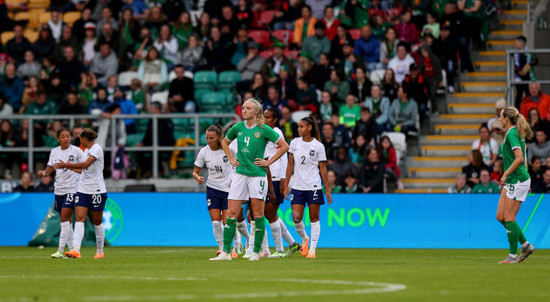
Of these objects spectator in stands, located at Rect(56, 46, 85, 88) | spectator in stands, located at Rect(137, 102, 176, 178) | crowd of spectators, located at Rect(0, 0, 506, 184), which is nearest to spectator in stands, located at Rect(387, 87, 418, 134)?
crowd of spectators, located at Rect(0, 0, 506, 184)

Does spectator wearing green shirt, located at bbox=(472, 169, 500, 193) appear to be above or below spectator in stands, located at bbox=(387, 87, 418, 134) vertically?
below

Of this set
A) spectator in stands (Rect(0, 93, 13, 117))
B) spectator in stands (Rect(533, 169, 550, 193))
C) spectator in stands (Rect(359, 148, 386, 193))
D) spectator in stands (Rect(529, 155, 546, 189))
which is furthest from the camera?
spectator in stands (Rect(0, 93, 13, 117))

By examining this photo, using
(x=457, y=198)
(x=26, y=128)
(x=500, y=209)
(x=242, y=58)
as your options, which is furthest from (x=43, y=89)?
(x=500, y=209)

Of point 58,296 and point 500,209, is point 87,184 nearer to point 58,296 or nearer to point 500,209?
point 500,209

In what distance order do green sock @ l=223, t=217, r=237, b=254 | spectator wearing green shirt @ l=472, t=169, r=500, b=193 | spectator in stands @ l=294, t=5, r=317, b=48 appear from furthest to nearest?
→ 1. spectator in stands @ l=294, t=5, r=317, b=48
2. spectator wearing green shirt @ l=472, t=169, r=500, b=193
3. green sock @ l=223, t=217, r=237, b=254

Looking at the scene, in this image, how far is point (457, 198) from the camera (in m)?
23.7

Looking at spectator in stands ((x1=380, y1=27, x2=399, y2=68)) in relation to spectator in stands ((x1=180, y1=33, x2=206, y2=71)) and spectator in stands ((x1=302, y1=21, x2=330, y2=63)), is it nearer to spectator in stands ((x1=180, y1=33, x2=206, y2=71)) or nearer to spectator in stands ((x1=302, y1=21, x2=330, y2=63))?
spectator in stands ((x1=302, y1=21, x2=330, y2=63))

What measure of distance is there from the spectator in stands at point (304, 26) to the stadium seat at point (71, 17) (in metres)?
7.34

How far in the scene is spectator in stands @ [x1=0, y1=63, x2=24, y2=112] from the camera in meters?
30.2

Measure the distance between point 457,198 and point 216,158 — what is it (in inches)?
288

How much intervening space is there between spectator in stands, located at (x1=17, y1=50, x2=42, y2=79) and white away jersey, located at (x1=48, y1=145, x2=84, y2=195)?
12.4m

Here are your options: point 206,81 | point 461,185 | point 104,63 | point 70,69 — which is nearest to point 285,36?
point 206,81

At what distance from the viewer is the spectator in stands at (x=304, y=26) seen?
29828 mm

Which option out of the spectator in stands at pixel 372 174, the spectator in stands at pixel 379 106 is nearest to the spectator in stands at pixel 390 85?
the spectator in stands at pixel 379 106
